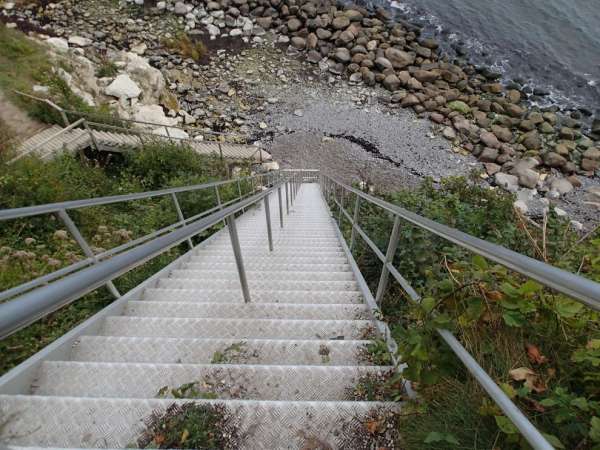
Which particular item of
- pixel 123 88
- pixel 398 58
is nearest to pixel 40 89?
pixel 123 88

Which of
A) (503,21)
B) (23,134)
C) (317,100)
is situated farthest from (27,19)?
(503,21)

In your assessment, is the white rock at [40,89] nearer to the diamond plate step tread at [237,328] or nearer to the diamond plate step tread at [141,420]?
the diamond plate step tread at [237,328]

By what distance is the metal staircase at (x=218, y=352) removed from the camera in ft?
3.13

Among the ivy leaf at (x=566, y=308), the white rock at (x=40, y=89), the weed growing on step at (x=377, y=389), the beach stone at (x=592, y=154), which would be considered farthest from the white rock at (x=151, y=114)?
the beach stone at (x=592, y=154)

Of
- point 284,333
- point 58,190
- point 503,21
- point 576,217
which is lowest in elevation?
point 576,217

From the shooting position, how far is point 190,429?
4.13ft

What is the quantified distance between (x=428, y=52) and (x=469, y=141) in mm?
7173

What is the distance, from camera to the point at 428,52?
1794 centimetres

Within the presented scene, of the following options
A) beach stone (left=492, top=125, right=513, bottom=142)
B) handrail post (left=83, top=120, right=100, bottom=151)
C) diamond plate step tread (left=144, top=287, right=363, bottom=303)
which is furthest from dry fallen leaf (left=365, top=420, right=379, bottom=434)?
beach stone (left=492, top=125, right=513, bottom=142)

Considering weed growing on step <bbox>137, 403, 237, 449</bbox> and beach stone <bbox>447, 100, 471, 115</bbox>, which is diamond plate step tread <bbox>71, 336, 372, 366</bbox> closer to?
weed growing on step <bbox>137, 403, 237, 449</bbox>

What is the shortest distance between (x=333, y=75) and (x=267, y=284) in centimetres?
1681

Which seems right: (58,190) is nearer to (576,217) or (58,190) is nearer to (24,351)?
(24,351)

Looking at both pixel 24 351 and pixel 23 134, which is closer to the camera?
pixel 24 351

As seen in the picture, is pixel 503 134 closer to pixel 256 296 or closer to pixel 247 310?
pixel 256 296
